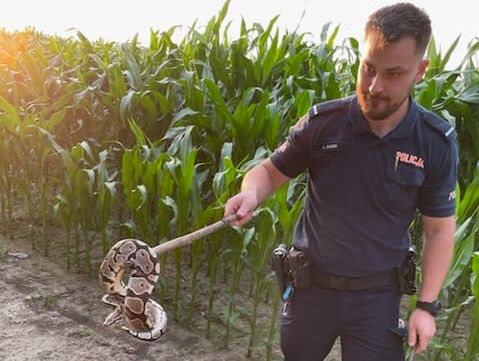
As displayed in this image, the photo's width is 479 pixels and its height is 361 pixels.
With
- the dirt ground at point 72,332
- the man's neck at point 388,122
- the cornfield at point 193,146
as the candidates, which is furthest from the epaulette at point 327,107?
the dirt ground at point 72,332

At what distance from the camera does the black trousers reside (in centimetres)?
191

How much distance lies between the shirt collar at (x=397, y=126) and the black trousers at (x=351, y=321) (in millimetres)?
508

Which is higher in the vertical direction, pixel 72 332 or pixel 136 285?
pixel 136 285

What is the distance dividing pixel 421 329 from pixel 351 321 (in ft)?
0.75

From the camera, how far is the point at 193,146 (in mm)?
3871

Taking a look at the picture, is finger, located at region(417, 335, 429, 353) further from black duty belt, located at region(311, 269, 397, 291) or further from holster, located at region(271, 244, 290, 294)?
holster, located at region(271, 244, 290, 294)

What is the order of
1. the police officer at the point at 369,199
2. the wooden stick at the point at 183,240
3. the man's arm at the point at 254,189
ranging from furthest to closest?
the man's arm at the point at 254,189, the police officer at the point at 369,199, the wooden stick at the point at 183,240

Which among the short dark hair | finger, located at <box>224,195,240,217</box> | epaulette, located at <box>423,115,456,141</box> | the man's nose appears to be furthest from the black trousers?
the short dark hair

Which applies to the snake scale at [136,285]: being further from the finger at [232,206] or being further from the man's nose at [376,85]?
the man's nose at [376,85]

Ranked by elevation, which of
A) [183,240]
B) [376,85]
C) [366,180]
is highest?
[376,85]

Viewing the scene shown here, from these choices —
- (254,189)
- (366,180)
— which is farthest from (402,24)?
(254,189)

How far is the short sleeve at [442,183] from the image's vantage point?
5.82 ft

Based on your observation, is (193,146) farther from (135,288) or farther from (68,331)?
(135,288)

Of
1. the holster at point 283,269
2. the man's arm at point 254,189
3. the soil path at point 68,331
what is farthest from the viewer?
the soil path at point 68,331
